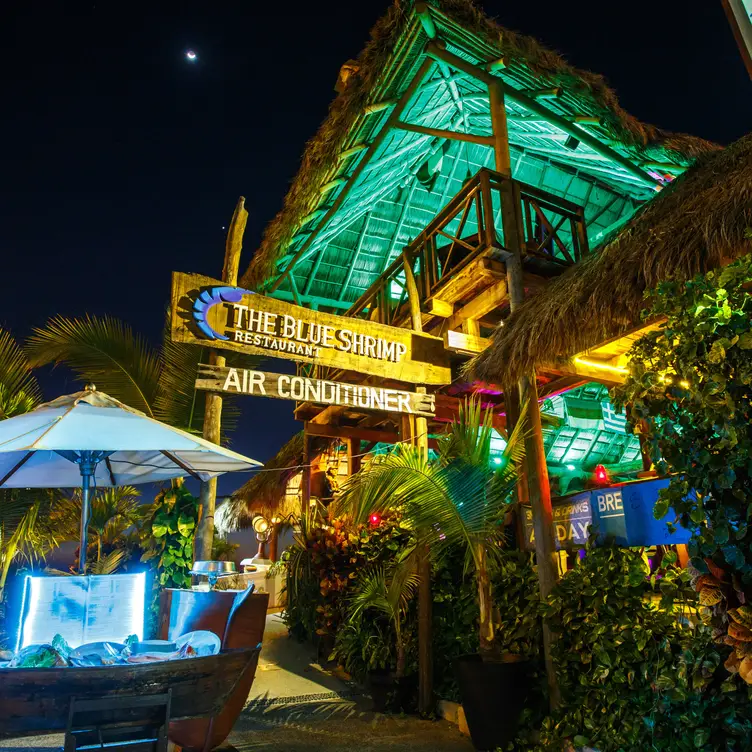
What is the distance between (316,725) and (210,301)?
3.46 m

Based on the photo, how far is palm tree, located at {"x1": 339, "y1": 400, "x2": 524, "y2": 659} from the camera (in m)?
4.03

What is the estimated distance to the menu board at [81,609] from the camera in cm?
339

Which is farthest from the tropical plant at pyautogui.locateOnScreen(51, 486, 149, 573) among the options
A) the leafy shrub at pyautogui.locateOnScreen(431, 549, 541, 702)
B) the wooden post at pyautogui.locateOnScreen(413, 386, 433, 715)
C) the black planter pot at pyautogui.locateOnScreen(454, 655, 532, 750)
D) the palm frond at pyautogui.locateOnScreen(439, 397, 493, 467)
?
the black planter pot at pyautogui.locateOnScreen(454, 655, 532, 750)

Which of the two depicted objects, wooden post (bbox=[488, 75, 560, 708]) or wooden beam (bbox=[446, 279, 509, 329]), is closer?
wooden post (bbox=[488, 75, 560, 708])

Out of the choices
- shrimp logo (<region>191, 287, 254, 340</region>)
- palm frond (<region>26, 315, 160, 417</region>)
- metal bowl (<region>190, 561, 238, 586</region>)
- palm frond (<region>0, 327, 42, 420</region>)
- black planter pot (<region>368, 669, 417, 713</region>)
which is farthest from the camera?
palm frond (<region>26, 315, 160, 417</region>)

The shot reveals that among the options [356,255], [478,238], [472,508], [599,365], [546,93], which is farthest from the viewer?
[356,255]

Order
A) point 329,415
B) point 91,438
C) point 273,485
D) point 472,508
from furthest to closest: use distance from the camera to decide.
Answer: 1. point 273,485
2. point 329,415
3. point 472,508
4. point 91,438

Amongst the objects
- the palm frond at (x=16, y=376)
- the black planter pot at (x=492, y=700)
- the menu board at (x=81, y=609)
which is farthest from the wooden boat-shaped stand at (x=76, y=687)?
the palm frond at (x=16, y=376)

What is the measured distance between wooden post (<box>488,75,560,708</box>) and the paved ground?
1.10m

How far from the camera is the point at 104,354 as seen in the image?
726 centimetres

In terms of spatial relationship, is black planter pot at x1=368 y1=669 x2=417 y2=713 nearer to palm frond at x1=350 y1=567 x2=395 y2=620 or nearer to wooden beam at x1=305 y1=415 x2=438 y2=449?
palm frond at x1=350 y1=567 x2=395 y2=620

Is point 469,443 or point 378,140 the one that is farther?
point 378,140

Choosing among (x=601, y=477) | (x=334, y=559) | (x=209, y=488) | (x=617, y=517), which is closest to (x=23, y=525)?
(x=209, y=488)

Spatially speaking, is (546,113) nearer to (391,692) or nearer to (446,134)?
(446,134)
